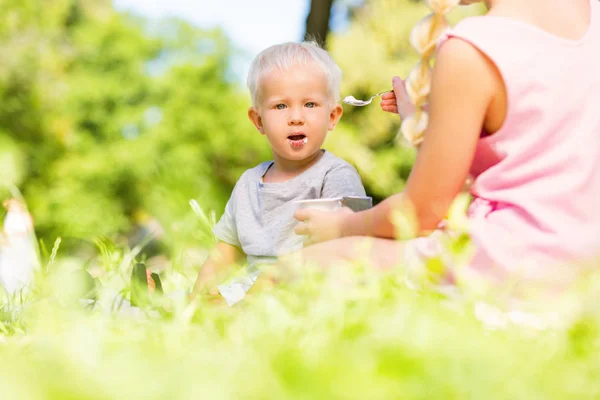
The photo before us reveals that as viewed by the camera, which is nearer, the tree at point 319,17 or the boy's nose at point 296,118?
the boy's nose at point 296,118

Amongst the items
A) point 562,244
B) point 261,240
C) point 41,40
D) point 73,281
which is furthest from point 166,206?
point 41,40

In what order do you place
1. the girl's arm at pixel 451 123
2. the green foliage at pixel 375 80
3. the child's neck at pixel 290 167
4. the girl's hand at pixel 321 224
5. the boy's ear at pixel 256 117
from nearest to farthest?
the girl's arm at pixel 451 123
the girl's hand at pixel 321 224
the child's neck at pixel 290 167
the boy's ear at pixel 256 117
the green foliage at pixel 375 80

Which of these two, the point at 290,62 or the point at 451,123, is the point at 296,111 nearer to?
the point at 290,62

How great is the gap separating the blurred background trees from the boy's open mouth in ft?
37.3

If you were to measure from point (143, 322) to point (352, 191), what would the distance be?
3.50 ft

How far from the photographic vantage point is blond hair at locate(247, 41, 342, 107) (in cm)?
275

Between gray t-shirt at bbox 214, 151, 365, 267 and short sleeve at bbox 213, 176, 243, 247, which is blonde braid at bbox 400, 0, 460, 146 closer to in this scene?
gray t-shirt at bbox 214, 151, 365, 267

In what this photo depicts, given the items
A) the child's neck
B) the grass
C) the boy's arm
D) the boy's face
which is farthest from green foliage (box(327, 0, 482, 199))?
the grass

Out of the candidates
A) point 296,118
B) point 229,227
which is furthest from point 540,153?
Answer: point 229,227

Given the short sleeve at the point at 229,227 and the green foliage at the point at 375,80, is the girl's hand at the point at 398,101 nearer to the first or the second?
the short sleeve at the point at 229,227

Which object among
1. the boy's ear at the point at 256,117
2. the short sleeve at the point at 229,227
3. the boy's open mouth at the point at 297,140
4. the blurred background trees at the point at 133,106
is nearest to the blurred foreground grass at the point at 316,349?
the boy's open mouth at the point at 297,140

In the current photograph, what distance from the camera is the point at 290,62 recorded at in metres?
2.74

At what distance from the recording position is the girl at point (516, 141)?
5.78 ft

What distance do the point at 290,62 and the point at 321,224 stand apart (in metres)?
0.86
